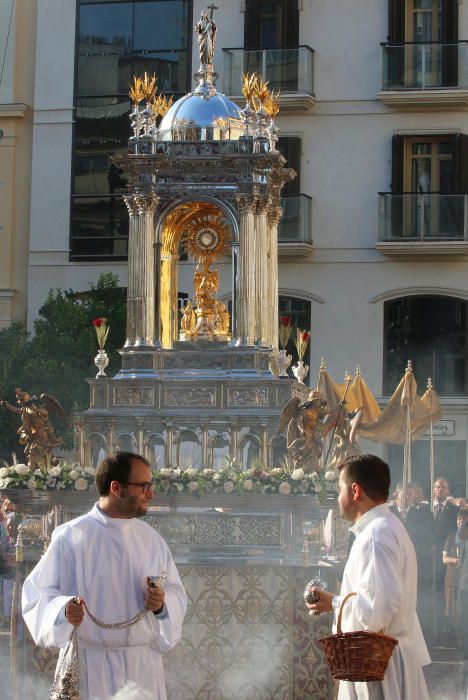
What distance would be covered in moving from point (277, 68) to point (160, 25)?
2866 millimetres

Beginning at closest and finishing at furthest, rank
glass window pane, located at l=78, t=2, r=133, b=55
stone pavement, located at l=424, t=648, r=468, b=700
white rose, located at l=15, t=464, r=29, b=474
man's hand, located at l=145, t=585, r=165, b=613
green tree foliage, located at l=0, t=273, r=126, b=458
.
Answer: man's hand, located at l=145, t=585, r=165, b=613 → stone pavement, located at l=424, t=648, r=468, b=700 → white rose, located at l=15, t=464, r=29, b=474 → green tree foliage, located at l=0, t=273, r=126, b=458 → glass window pane, located at l=78, t=2, r=133, b=55

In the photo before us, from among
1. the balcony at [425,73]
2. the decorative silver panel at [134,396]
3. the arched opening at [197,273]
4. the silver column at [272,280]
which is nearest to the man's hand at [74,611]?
the decorative silver panel at [134,396]

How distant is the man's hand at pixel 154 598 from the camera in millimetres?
7598

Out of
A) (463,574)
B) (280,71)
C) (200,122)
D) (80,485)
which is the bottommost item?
(463,574)

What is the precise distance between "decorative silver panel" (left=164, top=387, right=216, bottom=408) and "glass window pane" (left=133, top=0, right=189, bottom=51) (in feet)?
54.5

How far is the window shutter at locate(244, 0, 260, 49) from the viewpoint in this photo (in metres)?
30.7

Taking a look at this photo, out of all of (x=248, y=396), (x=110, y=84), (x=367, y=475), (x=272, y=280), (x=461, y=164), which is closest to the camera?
(x=367, y=475)

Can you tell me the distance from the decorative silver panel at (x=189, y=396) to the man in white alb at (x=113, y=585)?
821cm

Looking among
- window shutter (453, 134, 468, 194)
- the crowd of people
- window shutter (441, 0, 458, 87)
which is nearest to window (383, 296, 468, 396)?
window shutter (453, 134, 468, 194)

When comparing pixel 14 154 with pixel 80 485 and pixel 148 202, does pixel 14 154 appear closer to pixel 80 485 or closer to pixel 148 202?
pixel 148 202

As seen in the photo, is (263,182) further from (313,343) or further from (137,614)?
(313,343)

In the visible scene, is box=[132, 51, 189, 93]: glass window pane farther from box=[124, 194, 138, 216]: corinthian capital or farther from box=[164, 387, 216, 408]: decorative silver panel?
box=[164, 387, 216, 408]: decorative silver panel

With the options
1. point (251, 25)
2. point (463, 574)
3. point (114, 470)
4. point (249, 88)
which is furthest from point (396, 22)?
point (114, 470)

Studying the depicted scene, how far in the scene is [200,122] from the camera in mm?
16484
